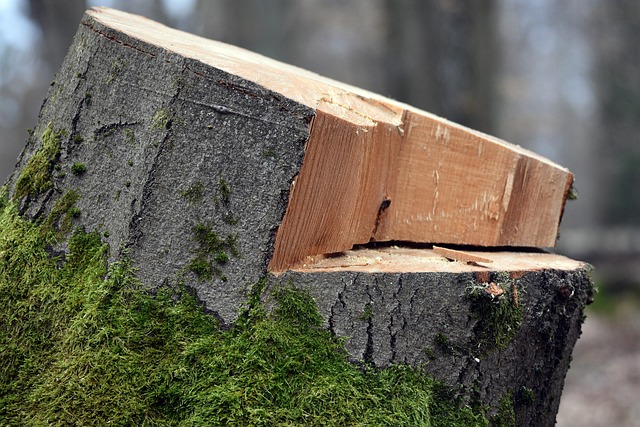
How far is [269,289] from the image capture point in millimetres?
1430

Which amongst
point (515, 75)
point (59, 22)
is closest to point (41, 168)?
point (59, 22)

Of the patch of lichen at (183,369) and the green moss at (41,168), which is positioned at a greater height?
the green moss at (41,168)

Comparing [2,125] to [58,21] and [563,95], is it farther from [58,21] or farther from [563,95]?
[563,95]

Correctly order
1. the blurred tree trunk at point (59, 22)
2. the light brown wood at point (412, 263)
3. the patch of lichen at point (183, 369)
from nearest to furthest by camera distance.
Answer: the patch of lichen at point (183, 369), the light brown wood at point (412, 263), the blurred tree trunk at point (59, 22)

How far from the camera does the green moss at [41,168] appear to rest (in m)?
1.62

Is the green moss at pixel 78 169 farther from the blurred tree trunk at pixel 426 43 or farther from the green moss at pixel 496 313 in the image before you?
the blurred tree trunk at pixel 426 43

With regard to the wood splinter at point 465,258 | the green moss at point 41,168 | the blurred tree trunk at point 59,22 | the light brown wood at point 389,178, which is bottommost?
the green moss at point 41,168

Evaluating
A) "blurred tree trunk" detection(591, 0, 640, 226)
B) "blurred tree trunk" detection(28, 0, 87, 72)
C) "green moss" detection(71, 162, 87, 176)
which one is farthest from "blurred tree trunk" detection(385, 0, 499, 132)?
"blurred tree trunk" detection(591, 0, 640, 226)

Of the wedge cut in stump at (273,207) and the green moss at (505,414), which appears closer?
the wedge cut in stump at (273,207)

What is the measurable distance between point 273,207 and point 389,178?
429mm

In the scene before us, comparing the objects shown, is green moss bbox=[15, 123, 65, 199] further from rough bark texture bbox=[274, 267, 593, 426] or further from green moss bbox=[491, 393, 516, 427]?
green moss bbox=[491, 393, 516, 427]

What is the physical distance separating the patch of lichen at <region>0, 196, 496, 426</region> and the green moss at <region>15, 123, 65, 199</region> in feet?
0.88

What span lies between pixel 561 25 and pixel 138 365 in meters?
22.9

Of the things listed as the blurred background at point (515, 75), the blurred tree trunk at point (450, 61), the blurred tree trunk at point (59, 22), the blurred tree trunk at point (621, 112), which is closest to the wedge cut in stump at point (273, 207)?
the blurred background at point (515, 75)
